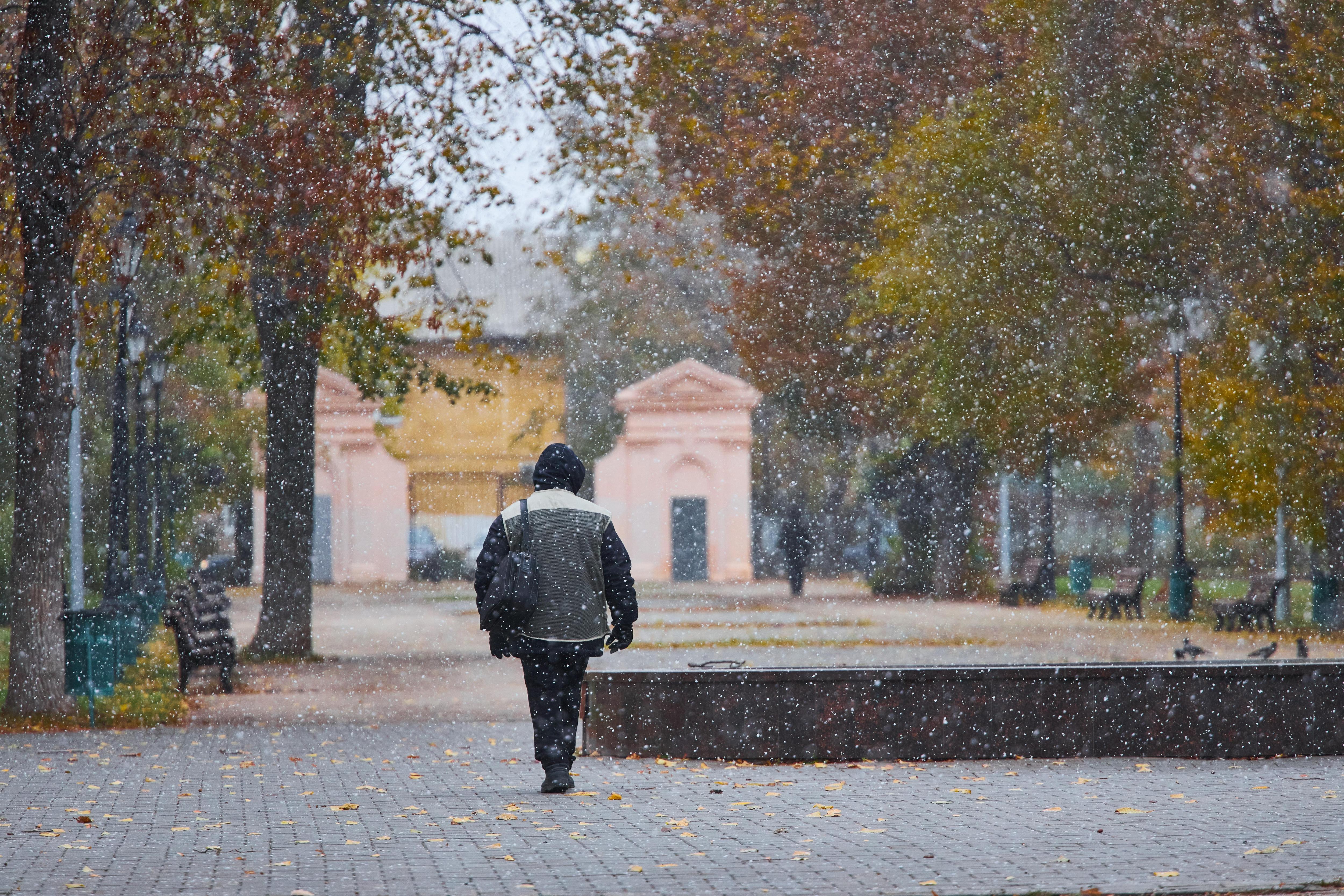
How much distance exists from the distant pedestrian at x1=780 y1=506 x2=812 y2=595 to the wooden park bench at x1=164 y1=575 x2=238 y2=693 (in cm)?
1837

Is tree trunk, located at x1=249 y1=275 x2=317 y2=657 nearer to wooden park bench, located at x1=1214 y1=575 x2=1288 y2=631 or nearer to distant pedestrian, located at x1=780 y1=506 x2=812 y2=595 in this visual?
wooden park bench, located at x1=1214 y1=575 x2=1288 y2=631

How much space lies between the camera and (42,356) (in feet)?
41.7

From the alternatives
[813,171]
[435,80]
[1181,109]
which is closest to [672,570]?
[813,171]

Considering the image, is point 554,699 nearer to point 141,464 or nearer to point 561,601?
point 561,601

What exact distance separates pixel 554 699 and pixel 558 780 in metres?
0.41

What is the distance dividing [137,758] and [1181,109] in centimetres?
1747

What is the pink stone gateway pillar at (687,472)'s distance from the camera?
38281mm

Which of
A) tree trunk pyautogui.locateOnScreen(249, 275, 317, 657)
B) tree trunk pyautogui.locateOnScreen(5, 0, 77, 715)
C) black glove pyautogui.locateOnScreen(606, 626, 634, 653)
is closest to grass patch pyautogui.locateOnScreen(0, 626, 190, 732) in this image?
tree trunk pyautogui.locateOnScreen(5, 0, 77, 715)

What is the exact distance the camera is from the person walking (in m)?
7.96

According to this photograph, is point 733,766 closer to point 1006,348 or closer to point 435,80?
point 435,80

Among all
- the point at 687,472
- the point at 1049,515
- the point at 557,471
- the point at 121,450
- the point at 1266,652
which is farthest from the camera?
the point at 687,472

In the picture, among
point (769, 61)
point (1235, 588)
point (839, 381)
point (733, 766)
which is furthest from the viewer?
point (1235, 588)

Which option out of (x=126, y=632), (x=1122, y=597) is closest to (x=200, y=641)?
(x=126, y=632)

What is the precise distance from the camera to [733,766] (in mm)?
9258
